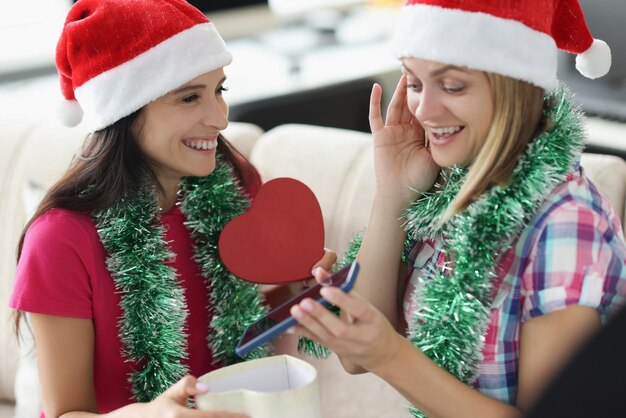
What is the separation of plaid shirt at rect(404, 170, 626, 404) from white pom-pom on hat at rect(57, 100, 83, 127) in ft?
2.68

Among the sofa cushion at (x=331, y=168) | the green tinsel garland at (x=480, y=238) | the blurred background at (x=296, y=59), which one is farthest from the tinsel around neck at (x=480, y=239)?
the blurred background at (x=296, y=59)

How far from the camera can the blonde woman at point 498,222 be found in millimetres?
1102

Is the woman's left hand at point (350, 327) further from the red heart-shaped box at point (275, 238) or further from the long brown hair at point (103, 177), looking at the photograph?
the long brown hair at point (103, 177)

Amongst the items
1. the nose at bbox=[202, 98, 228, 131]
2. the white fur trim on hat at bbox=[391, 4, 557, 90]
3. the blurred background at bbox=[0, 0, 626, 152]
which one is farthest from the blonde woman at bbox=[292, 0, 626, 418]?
the blurred background at bbox=[0, 0, 626, 152]

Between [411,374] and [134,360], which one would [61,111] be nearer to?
[134,360]

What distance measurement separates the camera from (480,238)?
1.19m

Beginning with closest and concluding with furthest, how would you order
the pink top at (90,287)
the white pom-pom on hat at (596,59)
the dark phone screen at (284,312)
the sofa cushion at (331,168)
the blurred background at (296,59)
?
the dark phone screen at (284,312) < the white pom-pom on hat at (596,59) < the pink top at (90,287) < the sofa cushion at (331,168) < the blurred background at (296,59)

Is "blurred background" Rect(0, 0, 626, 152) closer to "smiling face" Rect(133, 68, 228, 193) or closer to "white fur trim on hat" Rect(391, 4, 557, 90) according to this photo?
"smiling face" Rect(133, 68, 228, 193)

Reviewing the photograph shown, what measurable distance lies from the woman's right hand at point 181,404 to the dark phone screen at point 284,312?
0.08 meters

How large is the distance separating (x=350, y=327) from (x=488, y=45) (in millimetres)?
423

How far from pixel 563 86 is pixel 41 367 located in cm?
93

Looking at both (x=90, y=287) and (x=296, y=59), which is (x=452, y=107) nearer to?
(x=90, y=287)

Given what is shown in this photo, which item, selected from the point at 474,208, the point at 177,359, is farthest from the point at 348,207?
the point at 474,208

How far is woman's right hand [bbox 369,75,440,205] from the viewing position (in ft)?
4.46
